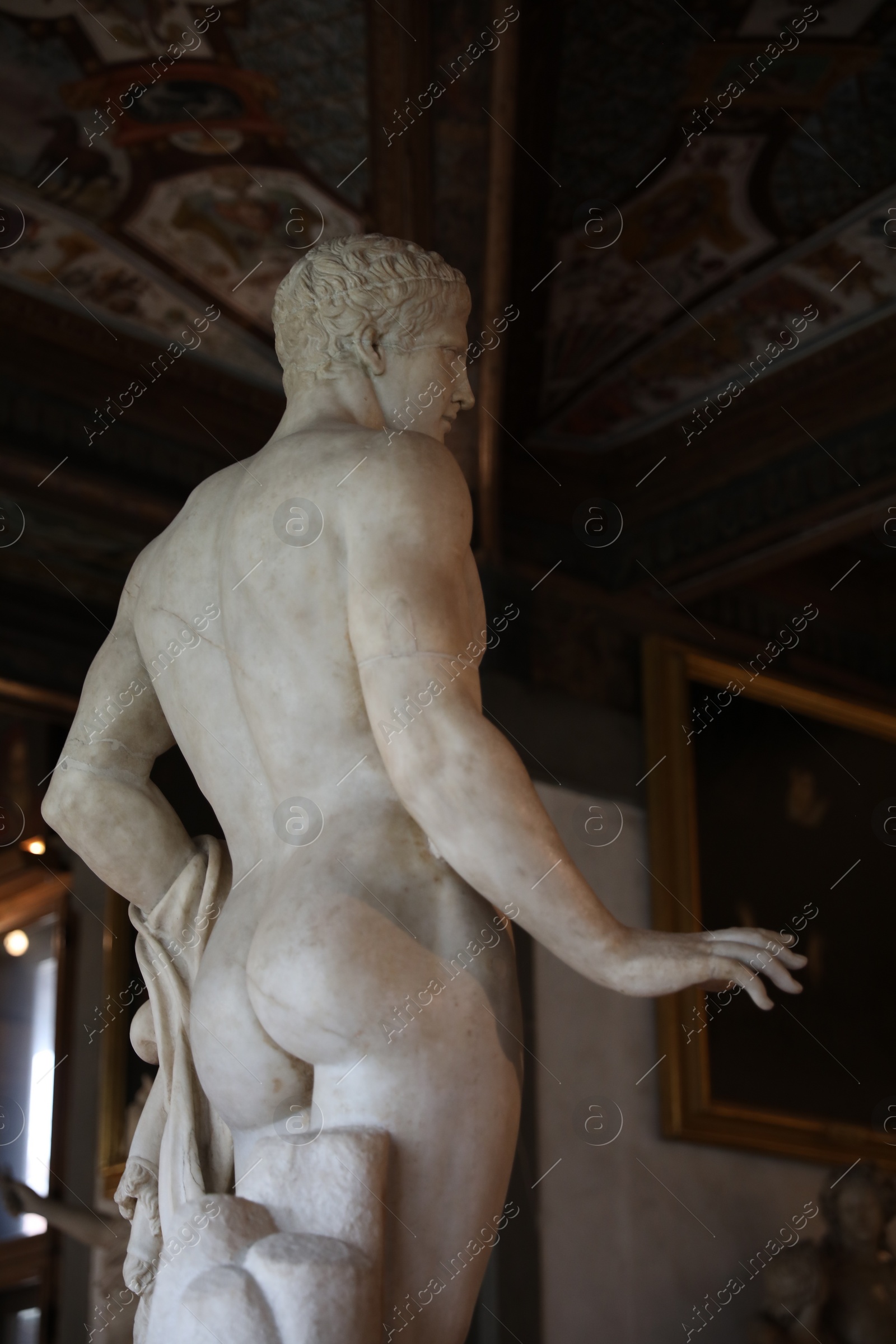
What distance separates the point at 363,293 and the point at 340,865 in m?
1.16

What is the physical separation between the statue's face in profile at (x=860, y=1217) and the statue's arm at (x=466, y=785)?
5.76 m

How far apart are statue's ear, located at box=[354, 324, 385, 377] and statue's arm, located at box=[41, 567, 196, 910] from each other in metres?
0.67

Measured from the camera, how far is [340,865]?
8.46 ft

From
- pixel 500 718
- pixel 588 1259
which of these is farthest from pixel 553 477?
pixel 588 1259

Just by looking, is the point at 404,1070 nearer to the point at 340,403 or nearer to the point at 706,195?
the point at 340,403

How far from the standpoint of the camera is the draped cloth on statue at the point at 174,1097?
9.42 ft

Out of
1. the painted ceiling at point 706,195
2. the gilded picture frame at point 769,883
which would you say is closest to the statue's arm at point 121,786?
the painted ceiling at point 706,195

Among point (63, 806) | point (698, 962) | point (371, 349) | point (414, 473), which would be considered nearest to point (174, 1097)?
point (63, 806)

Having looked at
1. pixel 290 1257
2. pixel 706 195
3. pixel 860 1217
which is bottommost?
pixel 290 1257

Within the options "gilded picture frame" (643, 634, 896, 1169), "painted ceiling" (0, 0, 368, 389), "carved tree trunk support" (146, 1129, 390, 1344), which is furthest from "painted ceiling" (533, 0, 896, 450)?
"carved tree trunk support" (146, 1129, 390, 1344)

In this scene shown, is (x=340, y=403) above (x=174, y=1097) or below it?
above

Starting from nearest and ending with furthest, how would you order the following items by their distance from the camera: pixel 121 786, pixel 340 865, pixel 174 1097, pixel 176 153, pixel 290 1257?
1. pixel 290 1257
2. pixel 340 865
3. pixel 174 1097
4. pixel 121 786
5. pixel 176 153

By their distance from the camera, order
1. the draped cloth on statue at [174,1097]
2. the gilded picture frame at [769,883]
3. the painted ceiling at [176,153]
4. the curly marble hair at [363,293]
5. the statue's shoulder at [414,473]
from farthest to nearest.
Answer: the gilded picture frame at [769,883]
the painted ceiling at [176,153]
the curly marble hair at [363,293]
the draped cloth on statue at [174,1097]
the statue's shoulder at [414,473]

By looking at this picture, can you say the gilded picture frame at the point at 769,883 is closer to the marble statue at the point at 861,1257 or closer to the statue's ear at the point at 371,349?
the marble statue at the point at 861,1257
